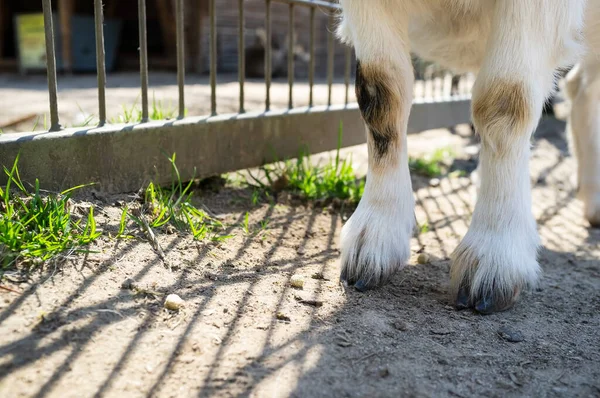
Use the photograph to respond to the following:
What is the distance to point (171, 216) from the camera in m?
2.46

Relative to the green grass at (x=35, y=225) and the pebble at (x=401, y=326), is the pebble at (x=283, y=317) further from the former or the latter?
the green grass at (x=35, y=225)

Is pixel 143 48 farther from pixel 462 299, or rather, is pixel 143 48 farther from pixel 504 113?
pixel 462 299

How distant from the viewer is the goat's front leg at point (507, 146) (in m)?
2.06

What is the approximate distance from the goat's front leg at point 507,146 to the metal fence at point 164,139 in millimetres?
1300

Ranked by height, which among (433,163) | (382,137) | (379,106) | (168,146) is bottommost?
(433,163)

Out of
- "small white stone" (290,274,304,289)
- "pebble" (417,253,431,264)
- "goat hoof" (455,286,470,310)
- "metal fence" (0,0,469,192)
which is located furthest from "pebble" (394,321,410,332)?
"metal fence" (0,0,469,192)

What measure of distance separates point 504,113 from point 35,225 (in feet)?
5.16

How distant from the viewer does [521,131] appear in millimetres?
2131

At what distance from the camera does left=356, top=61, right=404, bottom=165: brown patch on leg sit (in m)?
2.34

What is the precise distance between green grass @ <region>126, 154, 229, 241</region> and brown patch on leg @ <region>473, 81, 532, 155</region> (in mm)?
1046

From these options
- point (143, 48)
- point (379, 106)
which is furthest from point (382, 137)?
point (143, 48)

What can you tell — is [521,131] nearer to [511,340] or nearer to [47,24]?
[511,340]

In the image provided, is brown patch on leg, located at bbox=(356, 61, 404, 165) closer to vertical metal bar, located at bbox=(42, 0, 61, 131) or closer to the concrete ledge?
the concrete ledge

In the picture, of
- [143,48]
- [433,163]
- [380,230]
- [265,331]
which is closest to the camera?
[265,331]
